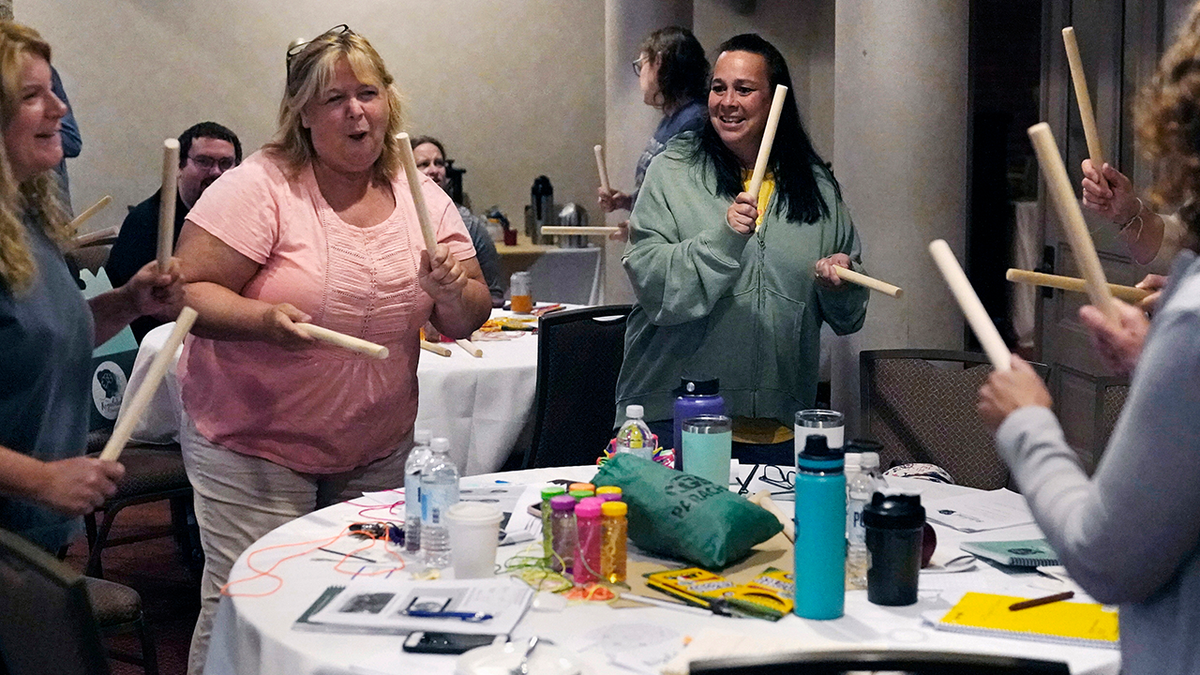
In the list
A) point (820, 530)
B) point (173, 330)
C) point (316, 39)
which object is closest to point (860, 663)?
point (820, 530)

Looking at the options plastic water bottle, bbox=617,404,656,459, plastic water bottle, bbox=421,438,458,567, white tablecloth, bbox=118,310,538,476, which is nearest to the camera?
plastic water bottle, bbox=421,438,458,567

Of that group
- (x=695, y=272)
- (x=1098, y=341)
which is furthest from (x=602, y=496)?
(x=695, y=272)

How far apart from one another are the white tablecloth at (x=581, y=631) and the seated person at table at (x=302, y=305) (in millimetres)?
490

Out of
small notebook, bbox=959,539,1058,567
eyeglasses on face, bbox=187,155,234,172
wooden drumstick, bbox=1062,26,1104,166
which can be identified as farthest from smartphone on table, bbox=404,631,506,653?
eyeglasses on face, bbox=187,155,234,172

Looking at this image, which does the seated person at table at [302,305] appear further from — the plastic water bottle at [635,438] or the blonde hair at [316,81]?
the plastic water bottle at [635,438]

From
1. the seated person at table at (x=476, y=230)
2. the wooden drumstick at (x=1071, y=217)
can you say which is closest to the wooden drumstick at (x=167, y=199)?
the wooden drumstick at (x=1071, y=217)

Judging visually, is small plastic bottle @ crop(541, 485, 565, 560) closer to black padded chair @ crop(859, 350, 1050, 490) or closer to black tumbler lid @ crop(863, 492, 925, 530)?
black tumbler lid @ crop(863, 492, 925, 530)

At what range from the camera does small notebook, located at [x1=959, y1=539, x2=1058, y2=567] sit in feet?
6.42

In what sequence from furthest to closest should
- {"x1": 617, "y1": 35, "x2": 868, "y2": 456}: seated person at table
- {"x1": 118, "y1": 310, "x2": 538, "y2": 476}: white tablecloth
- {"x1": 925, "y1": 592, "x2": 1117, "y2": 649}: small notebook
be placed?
{"x1": 118, "y1": 310, "x2": 538, "y2": 476}: white tablecloth
{"x1": 617, "y1": 35, "x2": 868, "y2": 456}: seated person at table
{"x1": 925, "y1": 592, "x2": 1117, "y2": 649}: small notebook

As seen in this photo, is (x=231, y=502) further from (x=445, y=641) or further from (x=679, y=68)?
(x=679, y=68)

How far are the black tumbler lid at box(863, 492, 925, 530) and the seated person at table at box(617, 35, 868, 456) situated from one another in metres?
1.03

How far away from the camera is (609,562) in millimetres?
1884

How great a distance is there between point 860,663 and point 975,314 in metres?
0.50

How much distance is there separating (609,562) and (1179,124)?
3.29ft
